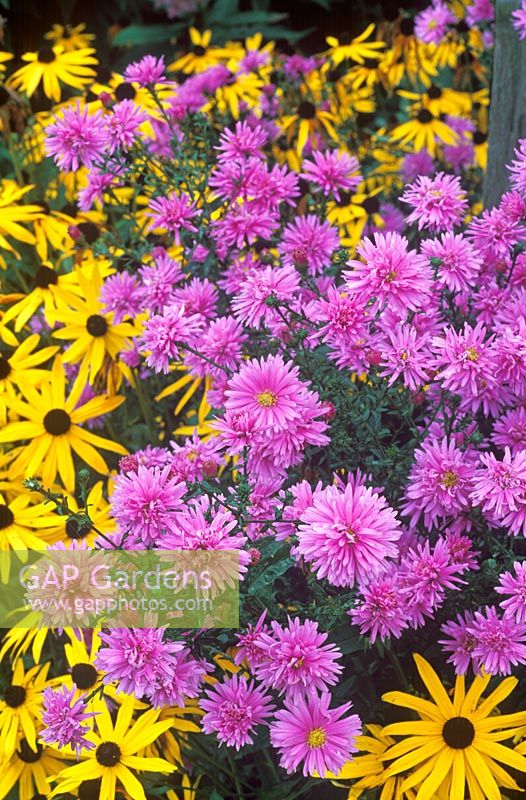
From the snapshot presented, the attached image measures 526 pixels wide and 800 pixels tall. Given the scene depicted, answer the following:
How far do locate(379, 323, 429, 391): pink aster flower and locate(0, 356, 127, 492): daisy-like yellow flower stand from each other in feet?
2.37

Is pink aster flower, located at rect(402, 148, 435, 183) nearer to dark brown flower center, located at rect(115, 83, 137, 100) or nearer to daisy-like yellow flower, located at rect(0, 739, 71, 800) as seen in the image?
dark brown flower center, located at rect(115, 83, 137, 100)

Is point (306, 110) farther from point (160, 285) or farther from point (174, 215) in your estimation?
point (160, 285)

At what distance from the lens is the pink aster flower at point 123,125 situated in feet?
5.80

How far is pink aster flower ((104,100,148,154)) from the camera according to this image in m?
1.77

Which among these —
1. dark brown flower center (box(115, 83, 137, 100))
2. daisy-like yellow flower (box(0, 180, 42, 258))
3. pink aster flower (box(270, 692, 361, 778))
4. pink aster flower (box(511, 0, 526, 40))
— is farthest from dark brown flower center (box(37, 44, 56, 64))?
pink aster flower (box(270, 692, 361, 778))

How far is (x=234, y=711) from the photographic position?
1252mm

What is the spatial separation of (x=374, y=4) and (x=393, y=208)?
246cm

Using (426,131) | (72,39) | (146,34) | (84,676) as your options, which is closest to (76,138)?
(84,676)

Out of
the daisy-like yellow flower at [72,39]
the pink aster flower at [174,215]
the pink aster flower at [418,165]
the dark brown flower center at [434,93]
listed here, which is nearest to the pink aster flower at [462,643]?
the pink aster flower at [174,215]

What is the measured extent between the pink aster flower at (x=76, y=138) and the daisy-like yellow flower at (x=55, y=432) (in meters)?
0.37

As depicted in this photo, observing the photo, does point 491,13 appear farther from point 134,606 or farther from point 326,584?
point 134,606

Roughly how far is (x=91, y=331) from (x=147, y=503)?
845 millimetres

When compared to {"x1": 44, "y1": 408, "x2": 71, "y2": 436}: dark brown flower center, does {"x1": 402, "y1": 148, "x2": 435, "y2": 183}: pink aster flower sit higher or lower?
higher

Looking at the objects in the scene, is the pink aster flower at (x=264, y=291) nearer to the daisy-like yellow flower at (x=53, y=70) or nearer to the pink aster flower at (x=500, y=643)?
the pink aster flower at (x=500, y=643)
